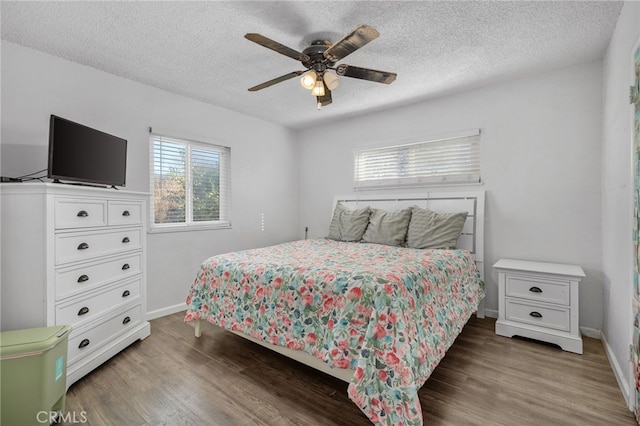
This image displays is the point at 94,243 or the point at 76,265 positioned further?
the point at 94,243

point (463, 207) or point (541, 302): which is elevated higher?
point (463, 207)

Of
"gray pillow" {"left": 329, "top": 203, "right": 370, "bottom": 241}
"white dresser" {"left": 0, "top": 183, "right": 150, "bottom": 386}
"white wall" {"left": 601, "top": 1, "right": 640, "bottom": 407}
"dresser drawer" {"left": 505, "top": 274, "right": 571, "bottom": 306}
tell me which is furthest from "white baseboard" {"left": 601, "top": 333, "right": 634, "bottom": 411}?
"white dresser" {"left": 0, "top": 183, "right": 150, "bottom": 386}

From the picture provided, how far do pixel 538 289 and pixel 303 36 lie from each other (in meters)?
2.82

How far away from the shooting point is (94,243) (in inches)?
83.4

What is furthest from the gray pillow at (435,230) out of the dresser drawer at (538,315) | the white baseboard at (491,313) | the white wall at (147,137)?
the white wall at (147,137)

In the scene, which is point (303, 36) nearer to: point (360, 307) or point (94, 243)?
point (360, 307)

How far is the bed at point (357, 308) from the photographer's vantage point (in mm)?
1484

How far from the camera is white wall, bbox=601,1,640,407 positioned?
177 centimetres

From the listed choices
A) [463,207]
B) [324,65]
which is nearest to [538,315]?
[463,207]

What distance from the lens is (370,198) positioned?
3.97 meters

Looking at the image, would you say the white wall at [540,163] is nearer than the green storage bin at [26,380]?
No

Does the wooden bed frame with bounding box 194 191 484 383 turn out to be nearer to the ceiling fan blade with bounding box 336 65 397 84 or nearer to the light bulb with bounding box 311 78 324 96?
the ceiling fan blade with bounding box 336 65 397 84

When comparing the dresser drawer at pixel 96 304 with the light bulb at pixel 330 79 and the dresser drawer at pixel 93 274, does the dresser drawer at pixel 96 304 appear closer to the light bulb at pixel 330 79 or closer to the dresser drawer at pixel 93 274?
the dresser drawer at pixel 93 274

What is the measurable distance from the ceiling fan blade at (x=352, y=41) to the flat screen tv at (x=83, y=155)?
1872 millimetres
